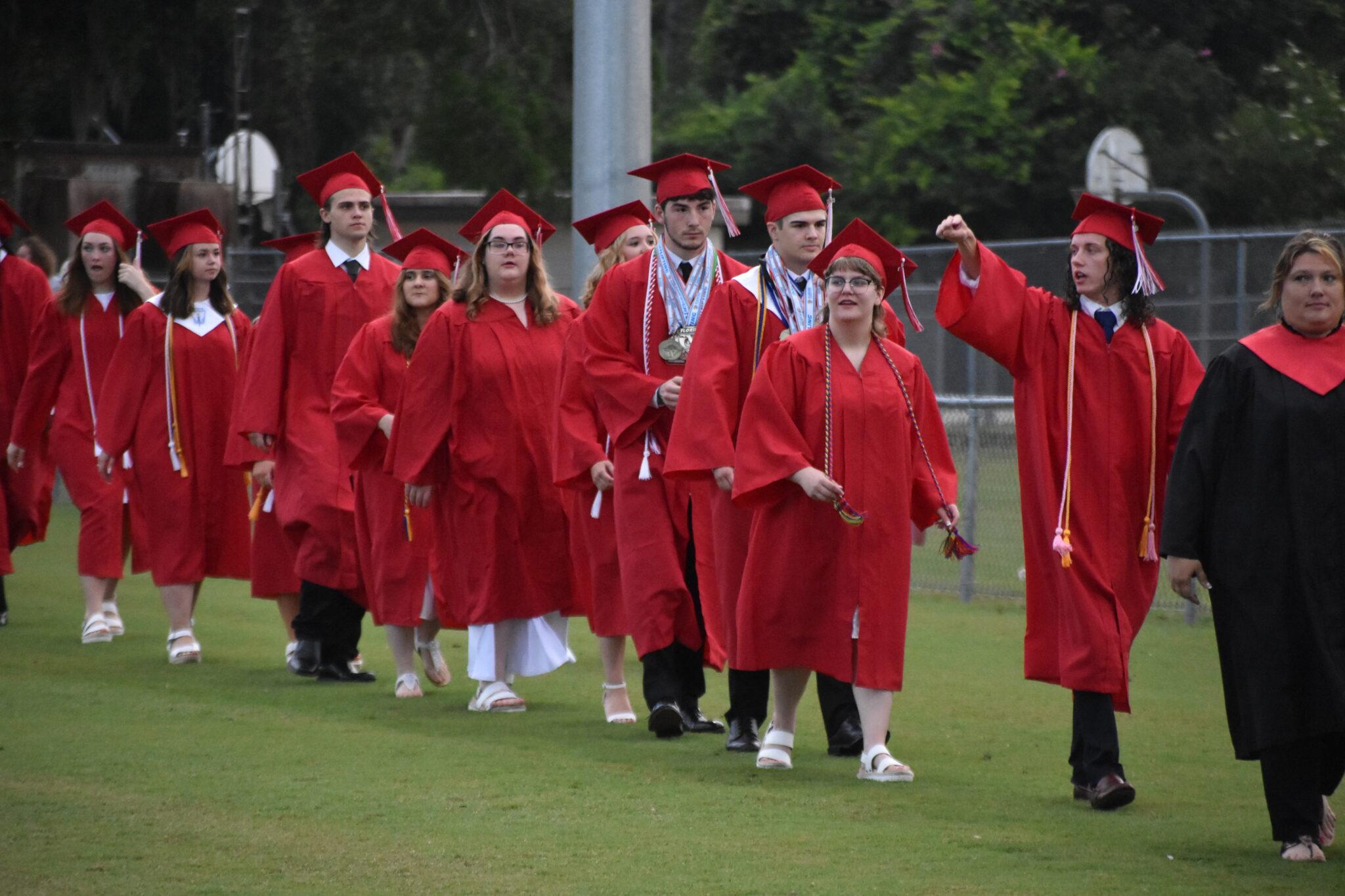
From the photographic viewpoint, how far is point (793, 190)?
778 cm

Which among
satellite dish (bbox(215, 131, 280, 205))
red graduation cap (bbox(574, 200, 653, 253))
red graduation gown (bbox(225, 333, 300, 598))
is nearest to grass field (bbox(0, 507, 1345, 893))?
red graduation gown (bbox(225, 333, 300, 598))

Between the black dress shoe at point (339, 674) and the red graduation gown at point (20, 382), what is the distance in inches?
110

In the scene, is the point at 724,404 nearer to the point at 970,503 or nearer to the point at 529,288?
the point at 529,288

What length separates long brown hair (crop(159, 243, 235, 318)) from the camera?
10.5 m

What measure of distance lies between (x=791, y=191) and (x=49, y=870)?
3782mm

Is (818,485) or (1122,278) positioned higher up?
(1122,278)

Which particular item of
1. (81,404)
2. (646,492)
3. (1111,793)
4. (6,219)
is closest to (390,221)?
(646,492)

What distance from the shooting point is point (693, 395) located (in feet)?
25.0

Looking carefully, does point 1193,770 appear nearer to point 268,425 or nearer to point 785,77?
point 268,425

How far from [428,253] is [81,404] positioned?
3.10 meters

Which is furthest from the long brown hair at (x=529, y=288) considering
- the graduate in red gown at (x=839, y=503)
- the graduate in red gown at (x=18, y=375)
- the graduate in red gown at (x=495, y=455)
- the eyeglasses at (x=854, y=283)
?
the graduate in red gown at (x=18, y=375)

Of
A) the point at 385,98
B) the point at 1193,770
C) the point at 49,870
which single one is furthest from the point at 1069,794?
the point at 385,98

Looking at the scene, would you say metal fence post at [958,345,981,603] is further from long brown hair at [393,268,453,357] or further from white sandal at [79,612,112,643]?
white sandal at [79,612,112,643]

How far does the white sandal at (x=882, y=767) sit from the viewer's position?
7.11 metres
